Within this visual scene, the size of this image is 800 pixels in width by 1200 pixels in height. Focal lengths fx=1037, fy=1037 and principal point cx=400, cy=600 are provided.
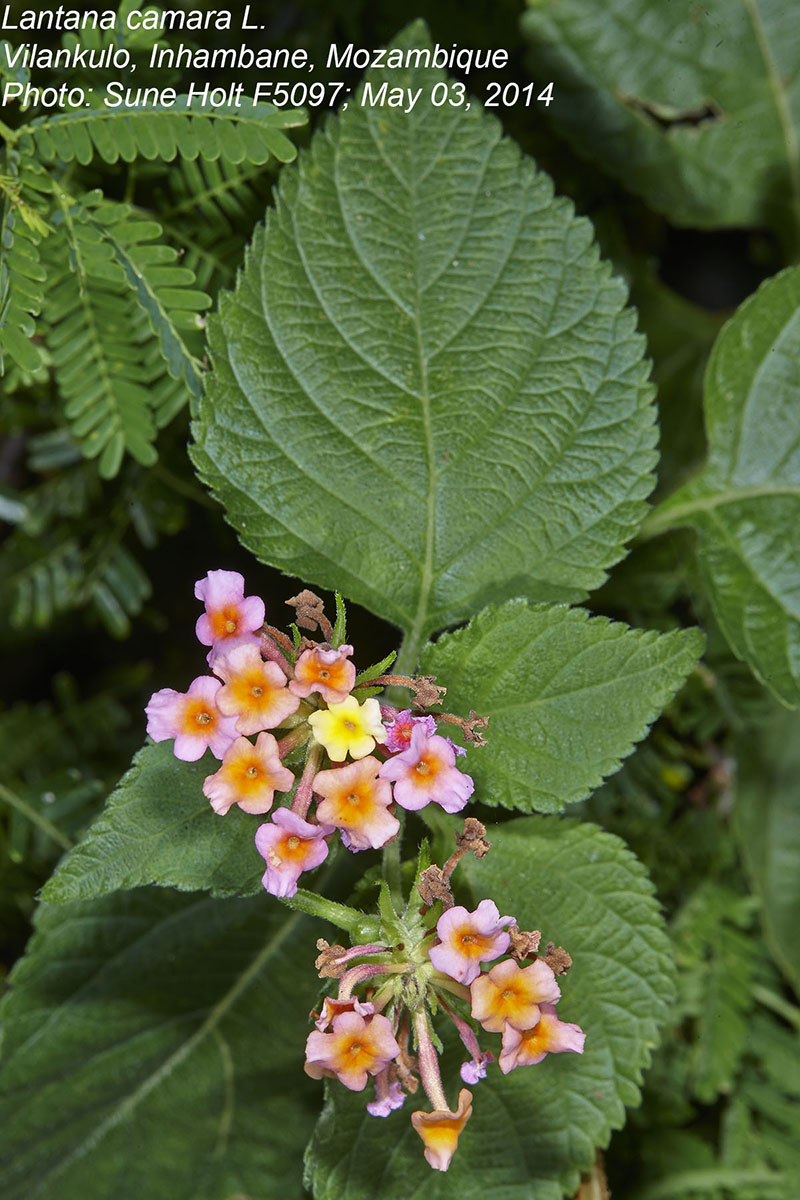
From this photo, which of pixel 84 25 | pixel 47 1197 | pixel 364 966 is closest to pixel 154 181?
pixel 84 25

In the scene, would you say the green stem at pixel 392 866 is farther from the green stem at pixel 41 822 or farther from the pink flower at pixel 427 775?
the green stem at pixel 41 822

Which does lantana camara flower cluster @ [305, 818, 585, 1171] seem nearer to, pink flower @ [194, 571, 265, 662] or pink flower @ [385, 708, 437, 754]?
pink flower @ [385, 708, 437, 754]

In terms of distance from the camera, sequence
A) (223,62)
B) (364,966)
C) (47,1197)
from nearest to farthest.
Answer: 1. (364,966)
2. (47,1197)
3. (223,62)

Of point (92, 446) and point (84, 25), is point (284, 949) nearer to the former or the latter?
point (92, 446)

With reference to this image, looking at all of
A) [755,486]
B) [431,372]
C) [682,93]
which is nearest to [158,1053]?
[431,372]

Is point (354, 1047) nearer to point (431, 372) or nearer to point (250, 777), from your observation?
point (250, 777)

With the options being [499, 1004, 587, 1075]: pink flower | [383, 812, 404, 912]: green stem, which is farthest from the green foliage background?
[499, 1004, 587, 1075]: pink flower
